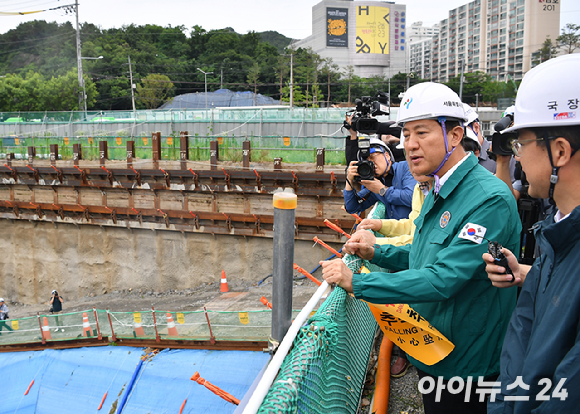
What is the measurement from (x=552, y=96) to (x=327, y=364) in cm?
150

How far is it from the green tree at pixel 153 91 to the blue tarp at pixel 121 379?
6214cm

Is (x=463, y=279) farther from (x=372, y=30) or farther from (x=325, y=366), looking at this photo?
(x=372, y=30)

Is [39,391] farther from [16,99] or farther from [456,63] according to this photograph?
[456,63]

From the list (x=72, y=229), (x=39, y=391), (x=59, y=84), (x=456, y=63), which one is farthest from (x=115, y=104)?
(x=456, y=63)

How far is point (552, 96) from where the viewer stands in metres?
1.47

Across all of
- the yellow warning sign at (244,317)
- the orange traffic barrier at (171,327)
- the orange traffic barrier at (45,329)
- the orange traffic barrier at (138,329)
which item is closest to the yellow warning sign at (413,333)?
the yellow warning sign at (244,317)

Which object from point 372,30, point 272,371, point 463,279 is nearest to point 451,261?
point 463,279

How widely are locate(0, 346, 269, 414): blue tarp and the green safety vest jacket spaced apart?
637 centimetres

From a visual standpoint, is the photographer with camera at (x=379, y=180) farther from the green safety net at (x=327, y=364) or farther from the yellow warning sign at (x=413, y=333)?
the yellow warning sign at (x=413, y=333)

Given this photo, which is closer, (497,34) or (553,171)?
(553,171)

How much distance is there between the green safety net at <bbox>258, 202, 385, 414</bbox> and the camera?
5.56ft

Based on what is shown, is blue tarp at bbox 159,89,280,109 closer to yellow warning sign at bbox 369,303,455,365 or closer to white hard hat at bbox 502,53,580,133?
yellow warning sign at bbox 369,303,455,365

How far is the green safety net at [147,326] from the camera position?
30.7ft

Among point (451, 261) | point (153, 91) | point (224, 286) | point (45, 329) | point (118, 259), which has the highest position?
point (153, 91)
